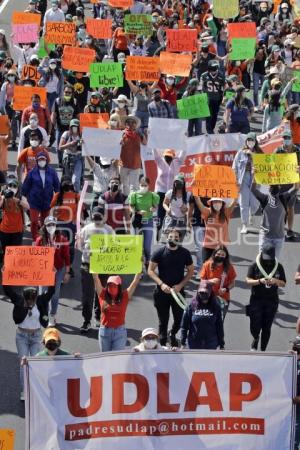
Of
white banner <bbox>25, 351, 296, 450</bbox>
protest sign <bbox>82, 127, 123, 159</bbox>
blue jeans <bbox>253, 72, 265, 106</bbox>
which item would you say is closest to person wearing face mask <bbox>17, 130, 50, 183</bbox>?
protest sign <bbox>82, 127, 123, 159</bbox>

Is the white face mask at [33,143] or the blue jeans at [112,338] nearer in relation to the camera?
the blue jeans at [112,338]

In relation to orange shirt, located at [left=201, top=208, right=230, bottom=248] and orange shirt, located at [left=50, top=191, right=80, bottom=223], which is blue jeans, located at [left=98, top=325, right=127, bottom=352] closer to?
orange shirt, located at [left=201, top=208, right=230, bottom=248]

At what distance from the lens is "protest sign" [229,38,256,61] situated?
1046 inches

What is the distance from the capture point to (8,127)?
71.6 ft

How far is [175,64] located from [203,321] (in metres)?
11.2

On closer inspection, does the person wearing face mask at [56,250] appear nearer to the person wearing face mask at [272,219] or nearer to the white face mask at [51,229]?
the white face mask at [51,229]

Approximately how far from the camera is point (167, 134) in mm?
20219

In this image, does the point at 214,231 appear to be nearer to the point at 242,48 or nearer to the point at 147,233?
the point at 147,233

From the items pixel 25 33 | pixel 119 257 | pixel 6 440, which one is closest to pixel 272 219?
pixel 119 257

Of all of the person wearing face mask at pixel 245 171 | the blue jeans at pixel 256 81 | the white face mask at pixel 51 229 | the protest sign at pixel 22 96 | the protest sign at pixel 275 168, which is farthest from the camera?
the blue jeans at pixel 256 81

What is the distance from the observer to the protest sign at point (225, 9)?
2952cm

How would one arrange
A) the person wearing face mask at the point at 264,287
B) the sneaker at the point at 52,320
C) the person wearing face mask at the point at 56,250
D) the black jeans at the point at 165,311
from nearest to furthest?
the person wearing face mask at the point at 264,287 < the black jeans at the point at 165,311 < the person wearing face mask at the point at 56,250 < the sneaker at the point at 52,320

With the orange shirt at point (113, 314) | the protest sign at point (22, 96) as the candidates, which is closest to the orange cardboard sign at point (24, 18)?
the protest sign at point (22, 96)

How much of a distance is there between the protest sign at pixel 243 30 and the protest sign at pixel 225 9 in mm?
2393
